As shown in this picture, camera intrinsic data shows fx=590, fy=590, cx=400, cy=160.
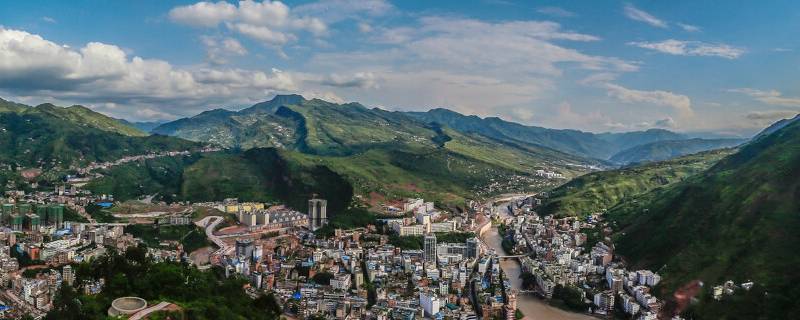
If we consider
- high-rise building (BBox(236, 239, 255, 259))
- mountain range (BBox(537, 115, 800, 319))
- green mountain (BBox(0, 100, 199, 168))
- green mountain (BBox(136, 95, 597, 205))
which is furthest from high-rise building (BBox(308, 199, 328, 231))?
green mountain (BBox(0, 100, 199, 168))

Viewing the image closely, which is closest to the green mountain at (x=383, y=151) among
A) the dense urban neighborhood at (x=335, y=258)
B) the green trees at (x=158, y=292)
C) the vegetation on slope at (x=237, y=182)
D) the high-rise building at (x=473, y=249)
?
the vegetation on slope at (x=237, y=182)

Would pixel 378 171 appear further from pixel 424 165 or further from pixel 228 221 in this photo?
pixel 228 221

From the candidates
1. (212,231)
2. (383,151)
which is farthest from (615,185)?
(212,231)

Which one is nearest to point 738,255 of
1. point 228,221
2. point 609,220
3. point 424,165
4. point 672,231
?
point 672,231

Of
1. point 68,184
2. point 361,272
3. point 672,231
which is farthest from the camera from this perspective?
point 68,184

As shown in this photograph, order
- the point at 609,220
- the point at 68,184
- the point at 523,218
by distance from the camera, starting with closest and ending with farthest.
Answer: the point at 609,220 → the point at 523,218 → the point at 68,184

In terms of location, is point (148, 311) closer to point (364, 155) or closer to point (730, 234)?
point (730, 234)
